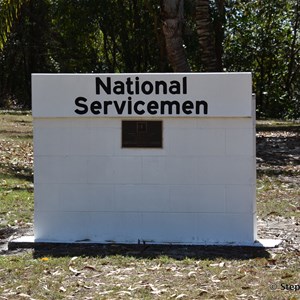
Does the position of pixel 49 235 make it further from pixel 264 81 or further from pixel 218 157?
pixel 264 81

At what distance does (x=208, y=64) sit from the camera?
20906mm

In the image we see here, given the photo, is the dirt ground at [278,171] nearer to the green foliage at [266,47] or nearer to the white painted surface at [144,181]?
the white painted surface at [144,181]

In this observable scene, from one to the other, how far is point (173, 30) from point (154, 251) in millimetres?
11721

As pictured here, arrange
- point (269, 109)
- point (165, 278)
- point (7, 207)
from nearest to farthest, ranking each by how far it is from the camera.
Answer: point (165, 278), point (7, 207), point (269, 109)

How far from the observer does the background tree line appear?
1601 inches

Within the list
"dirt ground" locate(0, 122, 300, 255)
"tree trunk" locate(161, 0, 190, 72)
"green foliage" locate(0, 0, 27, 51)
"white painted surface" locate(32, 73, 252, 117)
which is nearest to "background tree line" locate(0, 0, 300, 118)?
"dirt ground" locate(0, 122, 300, 255)

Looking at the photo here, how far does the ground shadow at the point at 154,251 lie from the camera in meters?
8.22

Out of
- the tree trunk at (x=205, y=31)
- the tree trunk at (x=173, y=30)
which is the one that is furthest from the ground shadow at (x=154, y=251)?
the tree trunk at (x=205, y=31)

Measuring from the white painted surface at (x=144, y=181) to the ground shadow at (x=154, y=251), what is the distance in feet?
0.55

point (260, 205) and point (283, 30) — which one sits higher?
point (283, 30)

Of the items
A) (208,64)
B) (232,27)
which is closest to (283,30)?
(232,27)

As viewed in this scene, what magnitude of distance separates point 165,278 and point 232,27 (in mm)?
36663

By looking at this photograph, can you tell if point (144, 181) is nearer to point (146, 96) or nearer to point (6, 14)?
point (146, 96)

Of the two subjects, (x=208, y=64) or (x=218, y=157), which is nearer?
(x=218, y=157)
